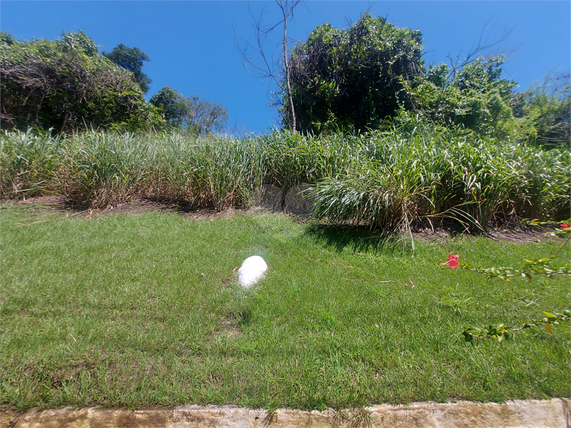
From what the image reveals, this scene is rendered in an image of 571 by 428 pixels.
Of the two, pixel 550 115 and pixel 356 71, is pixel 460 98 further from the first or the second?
pixel 550 115

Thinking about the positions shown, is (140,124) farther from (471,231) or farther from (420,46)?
(471,231)

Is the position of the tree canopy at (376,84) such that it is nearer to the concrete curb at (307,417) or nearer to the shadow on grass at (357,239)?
the shadow on grass at (357,239)

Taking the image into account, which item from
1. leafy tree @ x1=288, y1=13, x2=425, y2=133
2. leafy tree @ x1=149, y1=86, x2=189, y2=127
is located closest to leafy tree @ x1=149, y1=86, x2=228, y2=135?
leafy tree @ x1=149, y1=86, x2=189, y2=127

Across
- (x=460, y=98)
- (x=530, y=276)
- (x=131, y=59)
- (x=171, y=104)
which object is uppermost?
(x=131, y=59)

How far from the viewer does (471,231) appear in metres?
4.07

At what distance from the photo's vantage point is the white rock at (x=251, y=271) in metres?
2.71

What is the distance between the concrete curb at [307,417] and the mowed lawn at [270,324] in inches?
1.9

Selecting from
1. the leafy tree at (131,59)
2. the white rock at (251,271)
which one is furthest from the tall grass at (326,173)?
the leafy tree at (131,59)

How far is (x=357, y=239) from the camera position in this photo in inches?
147

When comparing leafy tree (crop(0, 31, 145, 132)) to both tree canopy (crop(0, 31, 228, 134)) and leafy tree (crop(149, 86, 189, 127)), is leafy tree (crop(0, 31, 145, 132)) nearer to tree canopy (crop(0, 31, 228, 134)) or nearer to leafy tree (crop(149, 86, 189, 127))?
tree canopy (crop(0, 31, 228, 134))

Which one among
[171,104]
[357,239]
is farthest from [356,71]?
[171,104]

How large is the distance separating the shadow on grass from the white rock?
109 centimetres

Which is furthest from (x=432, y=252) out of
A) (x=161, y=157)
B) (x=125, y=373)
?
(x=161, y=157)

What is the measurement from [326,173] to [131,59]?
2115 cm
